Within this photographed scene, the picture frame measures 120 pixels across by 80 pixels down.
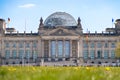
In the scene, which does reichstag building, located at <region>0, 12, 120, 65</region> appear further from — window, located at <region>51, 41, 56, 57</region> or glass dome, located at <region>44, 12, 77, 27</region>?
glass dome, located at <region>44, 12, 77, 27</region>

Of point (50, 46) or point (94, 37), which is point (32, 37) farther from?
point (94, 37)

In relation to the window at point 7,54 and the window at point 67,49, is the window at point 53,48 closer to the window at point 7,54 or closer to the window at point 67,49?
the window at point 67,49

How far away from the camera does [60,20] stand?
Answer: 141875 mm

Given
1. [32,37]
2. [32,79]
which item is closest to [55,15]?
[32,37]

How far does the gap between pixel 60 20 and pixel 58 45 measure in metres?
14.9

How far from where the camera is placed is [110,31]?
5650 inches

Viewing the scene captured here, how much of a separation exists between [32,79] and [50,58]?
410ft

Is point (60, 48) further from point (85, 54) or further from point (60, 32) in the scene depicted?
point (85, 54)

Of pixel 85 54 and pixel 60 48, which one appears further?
pixel 85 54

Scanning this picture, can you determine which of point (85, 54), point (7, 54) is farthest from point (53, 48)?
point (7, 54)

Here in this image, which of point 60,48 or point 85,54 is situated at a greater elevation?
point 60,48

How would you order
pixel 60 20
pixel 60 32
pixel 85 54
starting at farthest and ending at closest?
pixel 60 20, pixel 85 54, pixel 60 32

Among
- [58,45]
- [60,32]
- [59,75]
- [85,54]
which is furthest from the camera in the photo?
[85,54]

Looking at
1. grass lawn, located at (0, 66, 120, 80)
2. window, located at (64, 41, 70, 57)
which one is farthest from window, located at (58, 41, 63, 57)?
grass lawn, located at (0, 66, 120, 80)
